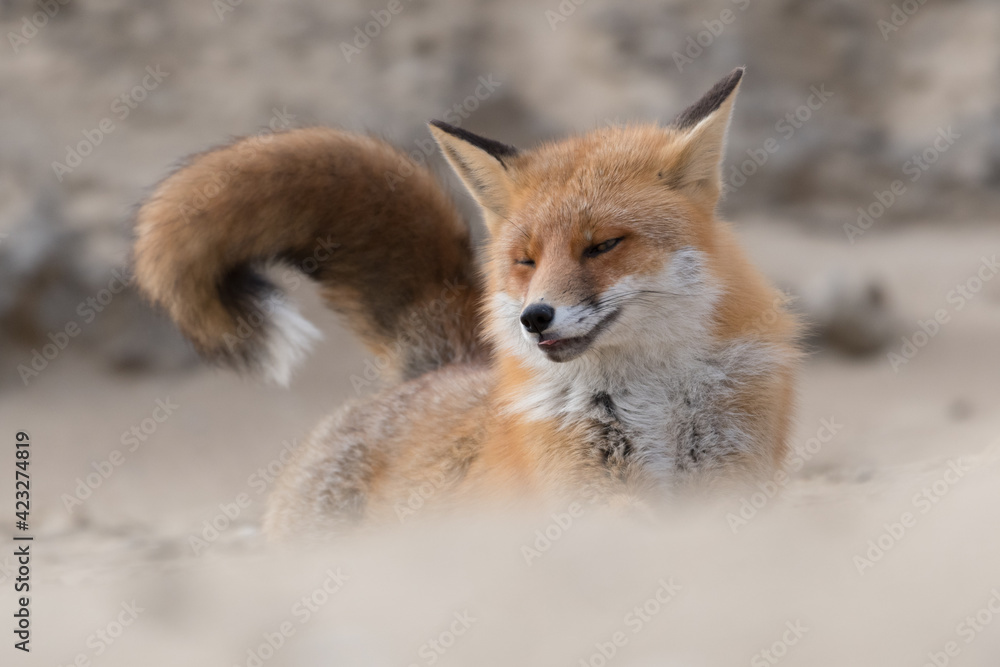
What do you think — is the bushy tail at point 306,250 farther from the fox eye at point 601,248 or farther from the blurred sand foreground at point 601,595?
the fox eye at point 601,248

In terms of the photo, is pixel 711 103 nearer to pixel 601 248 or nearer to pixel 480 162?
pixel 601 248

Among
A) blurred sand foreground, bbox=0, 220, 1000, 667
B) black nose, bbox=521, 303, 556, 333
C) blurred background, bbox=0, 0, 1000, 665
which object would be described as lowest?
blurred background, bbox=0, 0, 1000, 665

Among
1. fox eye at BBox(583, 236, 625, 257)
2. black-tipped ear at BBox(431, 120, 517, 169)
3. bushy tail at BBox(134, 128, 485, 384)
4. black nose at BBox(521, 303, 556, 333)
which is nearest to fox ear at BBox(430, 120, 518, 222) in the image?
black-tipped ear at BBox(431, 120, 517, 169)

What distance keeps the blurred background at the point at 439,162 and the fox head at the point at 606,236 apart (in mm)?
3399

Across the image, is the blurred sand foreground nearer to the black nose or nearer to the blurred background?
the black nose

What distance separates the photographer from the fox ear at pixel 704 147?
3002mm

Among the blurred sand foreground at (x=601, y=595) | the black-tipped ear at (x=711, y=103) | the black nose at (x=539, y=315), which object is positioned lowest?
the blurred sand foreground at (x=601, y=595)

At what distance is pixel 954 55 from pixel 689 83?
2502 mm

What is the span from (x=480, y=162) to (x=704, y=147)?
0.84 m

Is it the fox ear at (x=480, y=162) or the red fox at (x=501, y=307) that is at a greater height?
the fox ear at (x=480, y=162)

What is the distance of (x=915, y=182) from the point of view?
8.45 m

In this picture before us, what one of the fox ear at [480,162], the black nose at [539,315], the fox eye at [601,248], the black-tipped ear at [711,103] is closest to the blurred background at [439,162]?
the fox ear at [480,162]

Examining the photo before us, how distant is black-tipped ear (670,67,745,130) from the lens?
3.01 m

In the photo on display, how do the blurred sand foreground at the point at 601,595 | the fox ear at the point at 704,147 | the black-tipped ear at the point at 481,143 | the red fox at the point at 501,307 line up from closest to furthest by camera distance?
1. the blurred sand foreground at the point at 601,595
2. the red fox at the point at 501,307
3. the fox ear at the point at 704,147
4. the black-tipped ear at the point at 481,143
